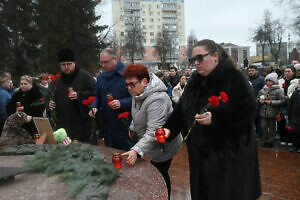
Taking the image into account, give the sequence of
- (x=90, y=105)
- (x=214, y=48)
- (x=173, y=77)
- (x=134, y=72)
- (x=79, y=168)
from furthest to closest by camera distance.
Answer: (x=173, y=77)
(x=90, y=105)
(x=134, y=72)
(x=214, y=48)
(x=79, y=168)

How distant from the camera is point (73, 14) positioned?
70.5 feet

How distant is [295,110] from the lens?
5684 mm

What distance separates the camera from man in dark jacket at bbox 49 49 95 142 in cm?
409

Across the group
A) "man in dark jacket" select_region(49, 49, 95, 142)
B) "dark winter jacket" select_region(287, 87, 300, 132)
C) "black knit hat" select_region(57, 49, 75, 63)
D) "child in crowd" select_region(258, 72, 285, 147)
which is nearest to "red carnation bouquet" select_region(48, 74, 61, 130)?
"man in dark jacket" select_region(49, 49, 95, 142)

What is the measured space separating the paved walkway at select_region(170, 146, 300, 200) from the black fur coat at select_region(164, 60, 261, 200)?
1.83 metres

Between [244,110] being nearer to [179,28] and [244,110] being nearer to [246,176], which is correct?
[246,176]

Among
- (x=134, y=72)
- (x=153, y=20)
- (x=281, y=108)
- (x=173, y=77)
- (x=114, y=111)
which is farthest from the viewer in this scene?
(x=153, y=20)

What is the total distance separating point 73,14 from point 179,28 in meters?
64.7

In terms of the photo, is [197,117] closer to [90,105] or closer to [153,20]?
[90,105]

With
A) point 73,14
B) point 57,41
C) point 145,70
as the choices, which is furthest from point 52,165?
point 73,14

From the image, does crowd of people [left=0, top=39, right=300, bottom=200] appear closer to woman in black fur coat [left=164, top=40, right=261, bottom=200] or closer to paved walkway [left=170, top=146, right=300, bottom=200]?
woman in black fur coat [left=164, top=40, right=261, bottom=200]

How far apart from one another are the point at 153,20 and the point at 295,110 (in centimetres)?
Answer: 7635

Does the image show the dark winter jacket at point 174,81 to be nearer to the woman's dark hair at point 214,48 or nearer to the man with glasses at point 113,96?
the man with glasses at point 113,96

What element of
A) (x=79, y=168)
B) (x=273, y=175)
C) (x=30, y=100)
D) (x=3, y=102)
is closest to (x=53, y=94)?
(x=30, y=100)
